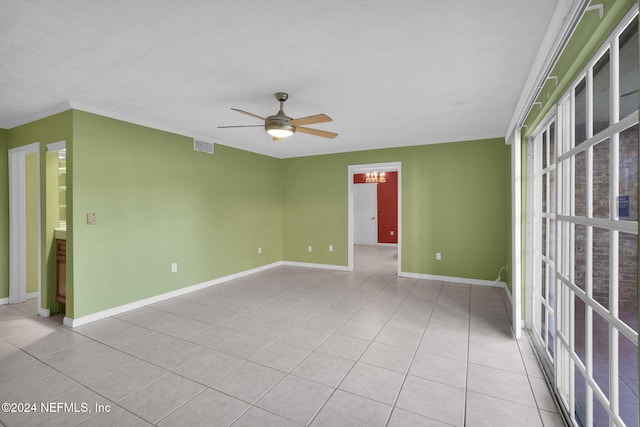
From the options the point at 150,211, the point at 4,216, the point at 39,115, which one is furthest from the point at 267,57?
the point at 4,216

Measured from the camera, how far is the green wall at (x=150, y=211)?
3.28 meters

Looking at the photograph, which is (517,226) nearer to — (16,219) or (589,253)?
(589,253)

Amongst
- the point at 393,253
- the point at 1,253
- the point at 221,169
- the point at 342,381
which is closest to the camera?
the point at 342,381

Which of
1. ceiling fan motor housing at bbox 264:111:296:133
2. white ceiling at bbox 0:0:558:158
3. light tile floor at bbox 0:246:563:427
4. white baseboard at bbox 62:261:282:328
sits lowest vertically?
light tile floor at bbox 0:246:563:427

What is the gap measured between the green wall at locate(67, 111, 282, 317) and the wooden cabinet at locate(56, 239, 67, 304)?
0.44 meters

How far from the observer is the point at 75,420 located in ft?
5.90

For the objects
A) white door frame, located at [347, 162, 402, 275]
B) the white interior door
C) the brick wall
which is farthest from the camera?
the white interior door

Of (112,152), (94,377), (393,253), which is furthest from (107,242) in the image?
(393,253)

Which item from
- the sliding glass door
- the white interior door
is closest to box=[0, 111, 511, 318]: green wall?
the sliding glass door

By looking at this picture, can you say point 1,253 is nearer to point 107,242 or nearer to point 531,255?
point 107,242

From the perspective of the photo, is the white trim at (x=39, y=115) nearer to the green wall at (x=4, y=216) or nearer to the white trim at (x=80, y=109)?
the white trim at (x=80, y=109)

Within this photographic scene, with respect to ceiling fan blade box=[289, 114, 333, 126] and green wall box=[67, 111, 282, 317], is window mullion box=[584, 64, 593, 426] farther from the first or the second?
green wall box=[67, 111, 282, 317]

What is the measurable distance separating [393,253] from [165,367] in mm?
6566

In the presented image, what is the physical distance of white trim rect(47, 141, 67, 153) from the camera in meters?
3.22
